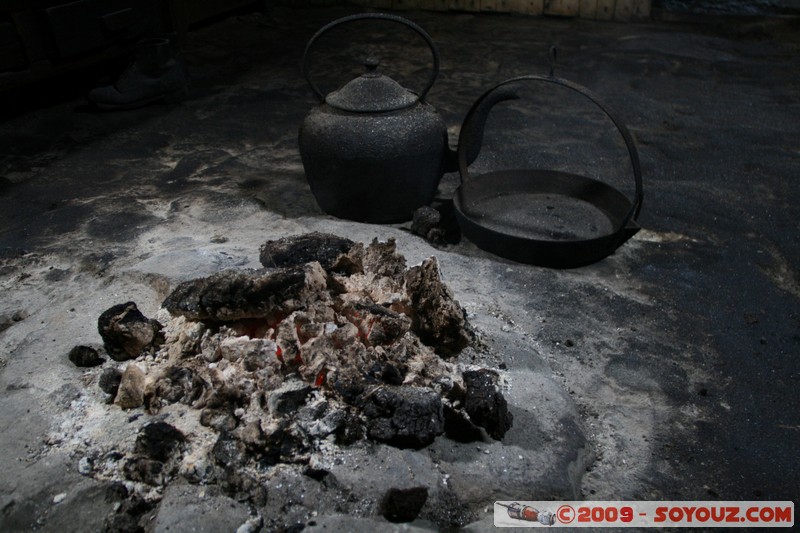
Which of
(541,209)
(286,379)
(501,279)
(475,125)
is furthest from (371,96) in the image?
(286,379)

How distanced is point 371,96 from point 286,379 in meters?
1.92

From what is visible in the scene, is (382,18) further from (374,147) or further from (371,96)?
(374,147)

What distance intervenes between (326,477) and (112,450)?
0.70m

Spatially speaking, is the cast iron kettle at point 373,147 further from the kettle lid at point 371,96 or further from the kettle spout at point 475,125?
the kettle spout at point 475,125

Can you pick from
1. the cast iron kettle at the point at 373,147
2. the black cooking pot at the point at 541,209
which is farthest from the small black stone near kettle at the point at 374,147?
the black cooking pot at the point at 541,209

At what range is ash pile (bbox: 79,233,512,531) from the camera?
7.39 ft

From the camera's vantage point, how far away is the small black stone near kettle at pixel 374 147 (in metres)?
3.85

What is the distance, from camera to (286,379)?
8.22ft

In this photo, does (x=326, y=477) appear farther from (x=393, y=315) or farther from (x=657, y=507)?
(x=657, y=507)

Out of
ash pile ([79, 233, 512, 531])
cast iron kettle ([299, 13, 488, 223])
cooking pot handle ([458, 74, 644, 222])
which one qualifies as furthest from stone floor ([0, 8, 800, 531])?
cooking pot handle ([458, 74, 644, 222])

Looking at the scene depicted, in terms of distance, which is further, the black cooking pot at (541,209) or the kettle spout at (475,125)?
the kettle spout at (475,125)

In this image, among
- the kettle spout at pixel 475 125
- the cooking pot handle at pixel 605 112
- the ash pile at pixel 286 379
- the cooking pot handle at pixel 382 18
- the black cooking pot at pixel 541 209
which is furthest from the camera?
the kettle spout at pixel 475 125

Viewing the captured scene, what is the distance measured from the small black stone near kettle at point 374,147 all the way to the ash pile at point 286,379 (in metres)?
1.09

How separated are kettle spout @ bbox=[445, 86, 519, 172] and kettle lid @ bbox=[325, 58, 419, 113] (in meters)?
0.33
